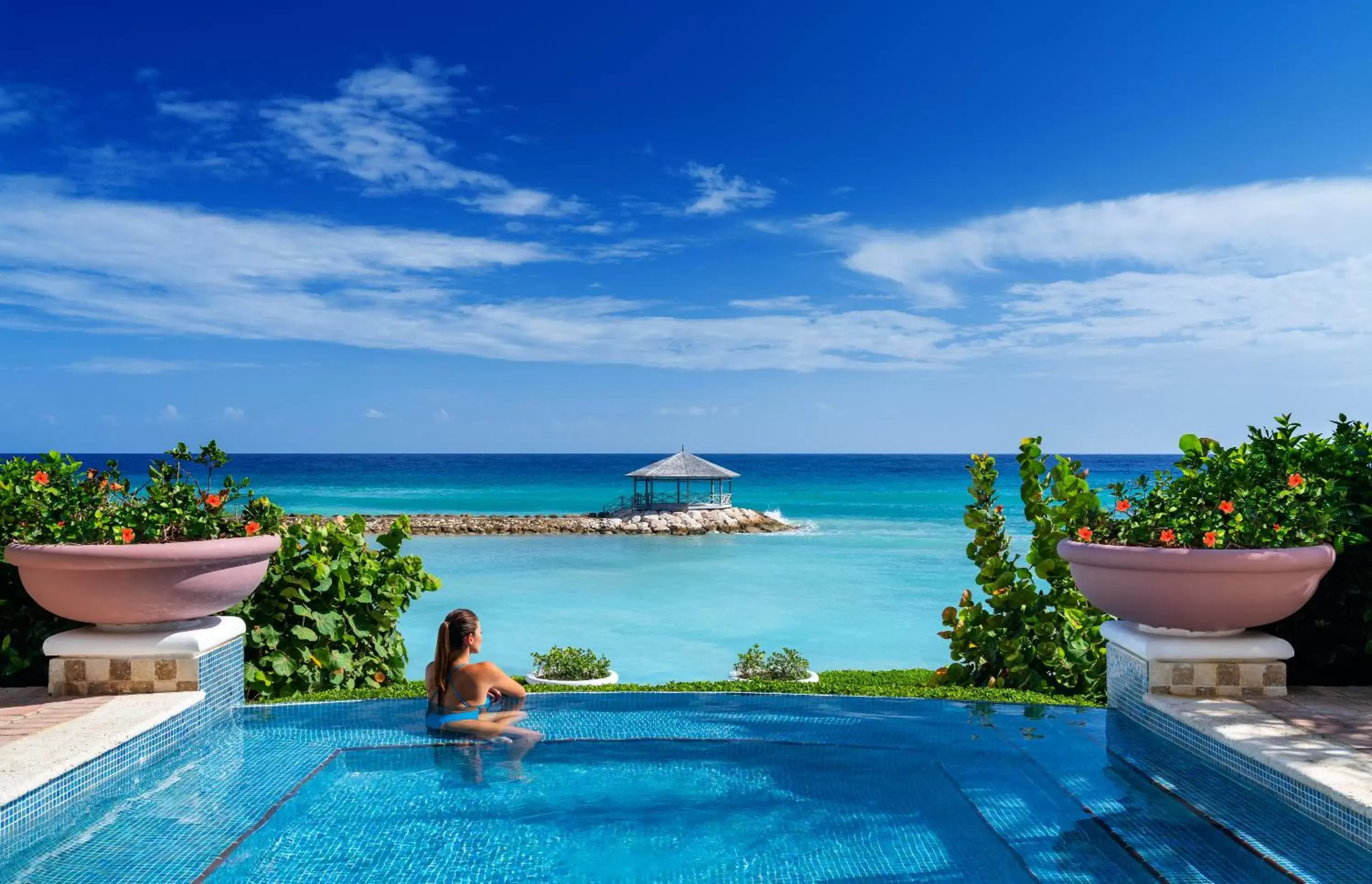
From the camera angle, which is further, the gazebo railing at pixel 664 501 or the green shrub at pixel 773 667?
the gazebo railing at pixel 664 501

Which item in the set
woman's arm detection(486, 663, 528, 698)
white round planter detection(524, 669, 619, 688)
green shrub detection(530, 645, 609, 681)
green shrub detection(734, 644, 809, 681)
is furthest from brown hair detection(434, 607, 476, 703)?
green shrub detection(734, 644, 809, 681)

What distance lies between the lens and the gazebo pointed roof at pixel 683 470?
3534 centimetres

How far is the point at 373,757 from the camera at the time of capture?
4379 millimetres

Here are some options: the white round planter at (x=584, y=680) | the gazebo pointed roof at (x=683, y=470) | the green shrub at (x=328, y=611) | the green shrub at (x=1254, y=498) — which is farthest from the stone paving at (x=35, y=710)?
the gazebo pointed roof at (x=683, y=470)

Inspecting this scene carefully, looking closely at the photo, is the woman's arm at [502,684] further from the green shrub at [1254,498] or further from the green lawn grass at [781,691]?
the green shrub at [1254,498]

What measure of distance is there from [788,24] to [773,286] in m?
36.8

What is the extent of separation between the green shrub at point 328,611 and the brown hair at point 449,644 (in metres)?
0.86

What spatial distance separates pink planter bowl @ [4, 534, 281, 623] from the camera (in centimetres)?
416

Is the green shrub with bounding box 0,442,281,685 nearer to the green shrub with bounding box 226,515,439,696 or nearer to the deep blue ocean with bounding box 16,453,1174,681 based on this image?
the green shrub with bounding box 226,515,439,696

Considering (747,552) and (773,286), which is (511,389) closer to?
(773,286)

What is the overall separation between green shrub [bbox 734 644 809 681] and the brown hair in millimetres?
2863

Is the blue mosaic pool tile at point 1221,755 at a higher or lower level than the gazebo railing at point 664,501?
higher

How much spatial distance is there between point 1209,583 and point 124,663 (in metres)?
4.90

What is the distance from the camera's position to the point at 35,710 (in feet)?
13.9
